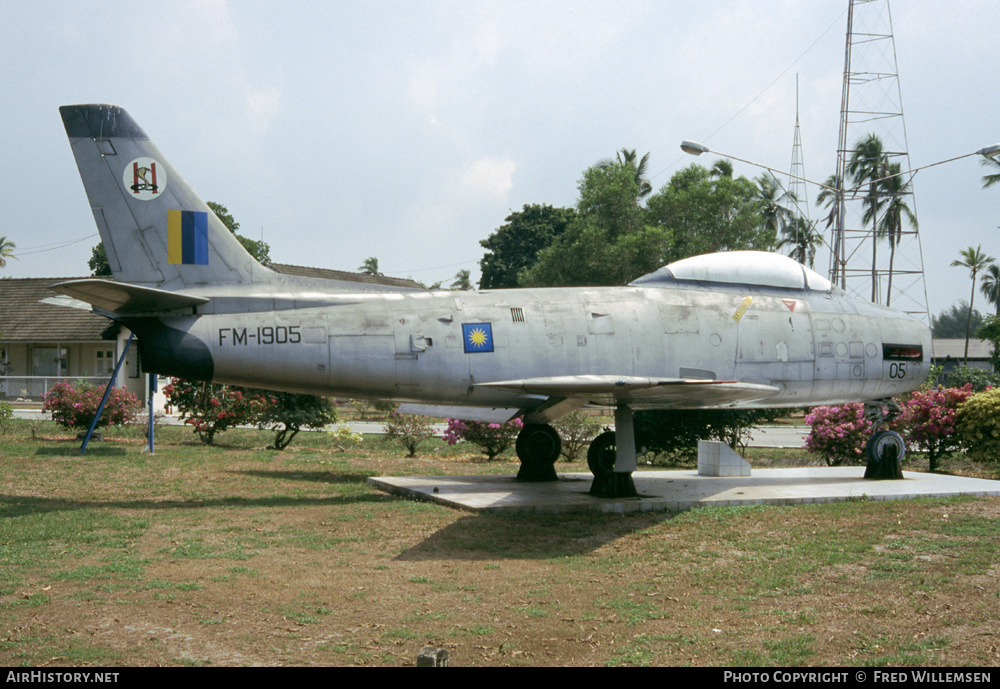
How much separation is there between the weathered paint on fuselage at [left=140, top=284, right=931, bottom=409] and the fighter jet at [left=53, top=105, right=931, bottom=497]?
0.03 meters

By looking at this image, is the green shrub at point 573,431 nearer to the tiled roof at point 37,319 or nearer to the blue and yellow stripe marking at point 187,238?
the blue and yellow stripe marking at point 187,238

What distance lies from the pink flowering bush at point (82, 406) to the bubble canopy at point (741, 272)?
15.5m

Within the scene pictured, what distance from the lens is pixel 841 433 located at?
19.8 m

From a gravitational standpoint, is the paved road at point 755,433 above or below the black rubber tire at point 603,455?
below

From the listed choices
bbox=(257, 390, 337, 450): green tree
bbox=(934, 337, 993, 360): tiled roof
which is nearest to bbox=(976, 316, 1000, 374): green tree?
bbox=(257, 390, 337, 450): green tree

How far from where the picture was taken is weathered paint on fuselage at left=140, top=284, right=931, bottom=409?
12531 millimetres

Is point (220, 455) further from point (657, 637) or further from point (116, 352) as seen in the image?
point (116, 352)

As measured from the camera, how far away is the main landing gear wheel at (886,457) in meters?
15.7

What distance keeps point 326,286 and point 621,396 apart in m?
5.35

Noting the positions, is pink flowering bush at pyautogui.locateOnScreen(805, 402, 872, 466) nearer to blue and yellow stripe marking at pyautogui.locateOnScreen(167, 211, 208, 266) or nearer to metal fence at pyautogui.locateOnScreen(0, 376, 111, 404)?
blue and yellow stripe marking at pyautogui.locateOnScreen(167, 211, 208, 266)

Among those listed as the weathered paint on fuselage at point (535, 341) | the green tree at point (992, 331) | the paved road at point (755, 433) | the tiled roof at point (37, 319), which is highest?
the tiled roof at point (37, 319)

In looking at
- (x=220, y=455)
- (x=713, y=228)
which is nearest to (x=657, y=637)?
(x=220, y=455)

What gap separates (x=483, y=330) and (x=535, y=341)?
93cm

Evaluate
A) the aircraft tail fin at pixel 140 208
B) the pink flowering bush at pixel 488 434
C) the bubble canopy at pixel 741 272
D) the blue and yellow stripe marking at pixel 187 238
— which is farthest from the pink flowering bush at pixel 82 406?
the bubble canopy at pixel 741 272
